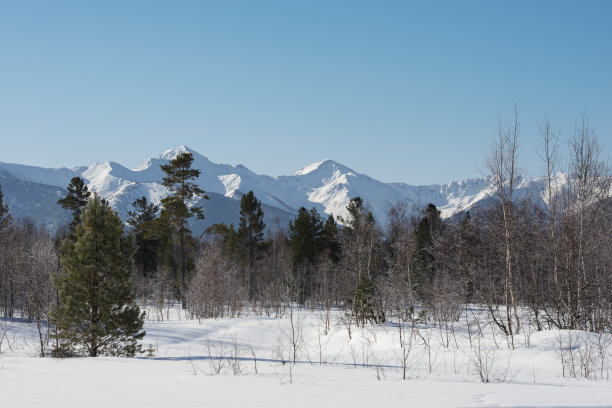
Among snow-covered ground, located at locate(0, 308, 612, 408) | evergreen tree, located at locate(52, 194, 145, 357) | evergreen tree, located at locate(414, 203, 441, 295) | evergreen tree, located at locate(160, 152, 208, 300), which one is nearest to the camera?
snow-covered ground, located at locate(0, 308, 612, 408)

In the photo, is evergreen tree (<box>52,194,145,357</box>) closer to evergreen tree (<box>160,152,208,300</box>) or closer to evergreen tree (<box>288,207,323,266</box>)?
evergreen tree (<box>160,152,208,300</box>)

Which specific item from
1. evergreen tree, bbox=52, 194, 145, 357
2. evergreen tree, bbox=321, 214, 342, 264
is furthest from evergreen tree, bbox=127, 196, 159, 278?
evergreen tree, bbox=52, 194, 145, 357

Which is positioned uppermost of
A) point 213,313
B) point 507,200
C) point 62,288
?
point 507,200

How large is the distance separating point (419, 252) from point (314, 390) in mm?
43480

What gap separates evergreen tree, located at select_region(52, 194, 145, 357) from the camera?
15.0m

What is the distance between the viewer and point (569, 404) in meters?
6.72

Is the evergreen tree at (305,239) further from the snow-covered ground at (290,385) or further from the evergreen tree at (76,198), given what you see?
the snow-covered ground at (290,385)

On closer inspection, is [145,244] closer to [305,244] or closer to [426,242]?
[305,244]

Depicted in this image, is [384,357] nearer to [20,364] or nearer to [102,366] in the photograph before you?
[102,366]

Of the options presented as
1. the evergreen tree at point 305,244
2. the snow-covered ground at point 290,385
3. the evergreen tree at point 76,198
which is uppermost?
the evergreen tree at point 76,198

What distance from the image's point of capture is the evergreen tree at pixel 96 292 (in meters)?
15.0

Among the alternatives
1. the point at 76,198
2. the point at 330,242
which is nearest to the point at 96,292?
the point at 76,198

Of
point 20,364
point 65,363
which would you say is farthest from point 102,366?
point 20,364

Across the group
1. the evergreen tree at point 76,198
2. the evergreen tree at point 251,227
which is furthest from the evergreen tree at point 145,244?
the evergreen tree at point 251,227
